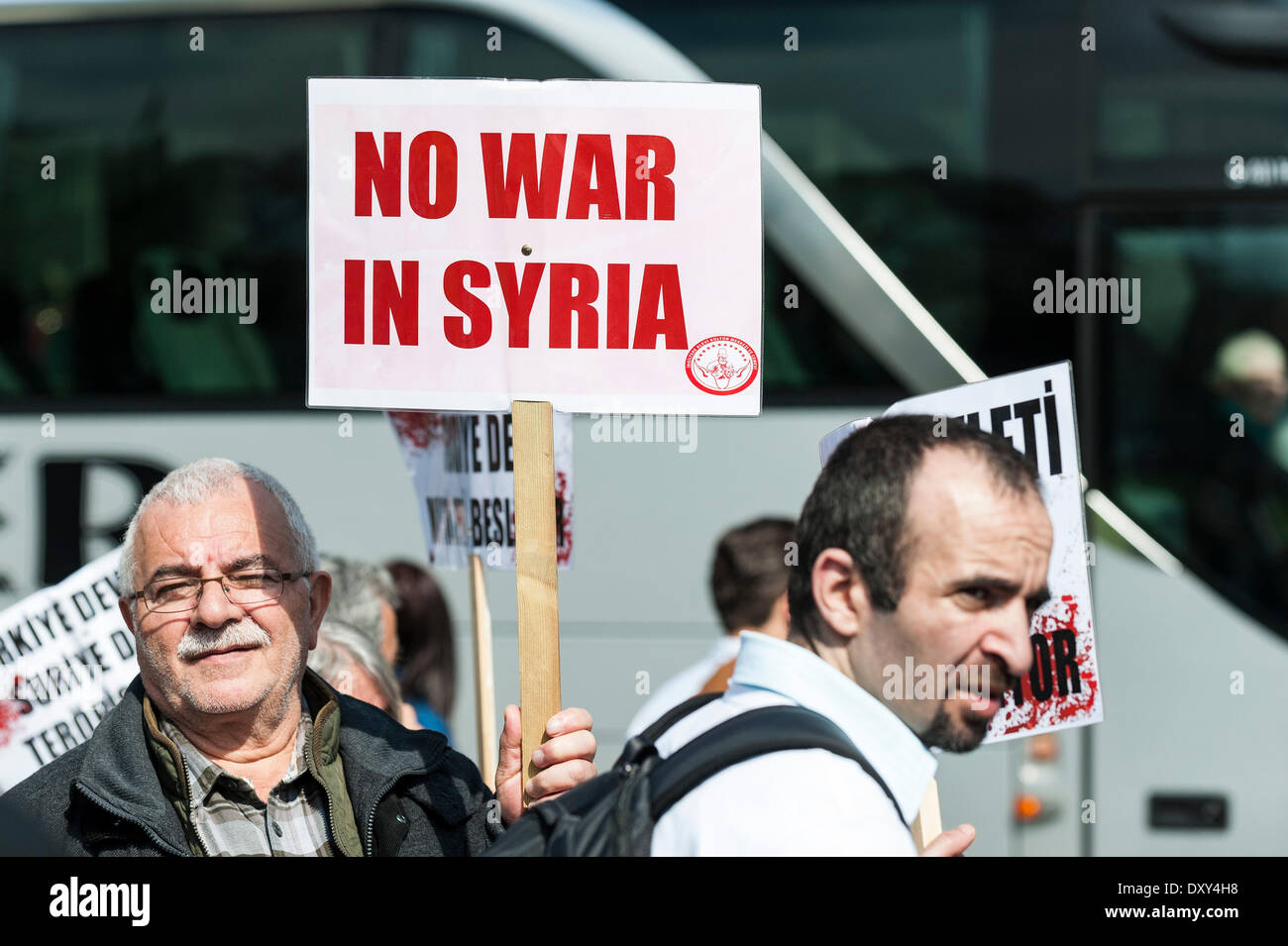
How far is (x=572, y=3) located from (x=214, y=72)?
131 centimetres

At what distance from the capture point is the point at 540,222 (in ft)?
7.46

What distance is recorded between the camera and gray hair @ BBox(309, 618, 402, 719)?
327 cm

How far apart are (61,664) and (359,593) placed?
977 mm

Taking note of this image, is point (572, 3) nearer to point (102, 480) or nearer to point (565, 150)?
point (102, 480)

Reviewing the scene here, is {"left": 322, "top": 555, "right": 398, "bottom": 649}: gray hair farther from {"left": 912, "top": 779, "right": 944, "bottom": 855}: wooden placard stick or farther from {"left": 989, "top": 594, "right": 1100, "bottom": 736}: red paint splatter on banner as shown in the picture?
{"left": 989, "top": 594, "right": 1100, "bottom": 736}: red paint splatter on banner

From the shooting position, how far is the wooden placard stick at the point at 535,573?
219 cm

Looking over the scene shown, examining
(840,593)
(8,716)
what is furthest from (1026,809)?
(8,716)

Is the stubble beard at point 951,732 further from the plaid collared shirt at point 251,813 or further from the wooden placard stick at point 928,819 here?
the plaid collared shirt at point 251,813

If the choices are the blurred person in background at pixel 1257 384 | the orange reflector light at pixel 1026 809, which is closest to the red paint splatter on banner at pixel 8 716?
the orange reflector light at pixel 1026 809

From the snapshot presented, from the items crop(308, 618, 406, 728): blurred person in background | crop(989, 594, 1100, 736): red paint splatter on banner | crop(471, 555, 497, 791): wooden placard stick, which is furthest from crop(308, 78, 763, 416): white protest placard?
crop(308, 618, 406, 728): blurred person in background

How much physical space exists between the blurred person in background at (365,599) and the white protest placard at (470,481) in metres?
0.49

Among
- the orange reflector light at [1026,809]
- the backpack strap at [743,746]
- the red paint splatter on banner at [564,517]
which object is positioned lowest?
the orange reflector light at [1026,809]

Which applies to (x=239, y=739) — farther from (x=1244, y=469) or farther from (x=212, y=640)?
(x=1244, y=469)
